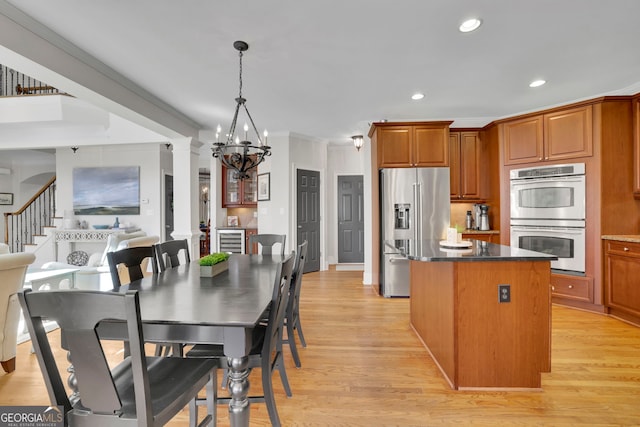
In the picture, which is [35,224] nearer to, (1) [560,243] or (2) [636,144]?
(1) [560,243]

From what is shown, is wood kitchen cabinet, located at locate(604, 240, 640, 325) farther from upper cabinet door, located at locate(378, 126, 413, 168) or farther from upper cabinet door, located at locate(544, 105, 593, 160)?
upper cabinet door, located at locate(378, 126, 413, 168)

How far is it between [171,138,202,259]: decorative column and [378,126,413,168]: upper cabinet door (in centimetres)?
281

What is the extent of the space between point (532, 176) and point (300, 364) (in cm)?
359

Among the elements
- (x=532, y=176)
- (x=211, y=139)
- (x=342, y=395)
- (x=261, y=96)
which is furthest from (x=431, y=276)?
(x=211, y=139)

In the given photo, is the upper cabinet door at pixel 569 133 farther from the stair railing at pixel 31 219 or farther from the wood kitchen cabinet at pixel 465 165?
the stair railing at pixel 31 219

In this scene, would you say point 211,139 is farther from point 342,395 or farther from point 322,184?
point 342,395

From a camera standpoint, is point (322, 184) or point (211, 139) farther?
point (322, 184)

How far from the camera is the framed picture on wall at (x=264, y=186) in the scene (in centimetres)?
560

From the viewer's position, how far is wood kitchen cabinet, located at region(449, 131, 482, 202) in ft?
14.5

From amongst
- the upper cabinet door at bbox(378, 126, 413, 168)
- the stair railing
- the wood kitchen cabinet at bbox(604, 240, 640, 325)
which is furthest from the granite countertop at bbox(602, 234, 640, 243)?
the stair railing

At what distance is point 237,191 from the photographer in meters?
6.53

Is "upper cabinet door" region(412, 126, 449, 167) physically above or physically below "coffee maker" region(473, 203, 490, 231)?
above

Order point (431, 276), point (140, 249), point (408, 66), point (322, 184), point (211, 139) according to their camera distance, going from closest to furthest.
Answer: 1. point (140, 249)
2. point (431, 276)
3. point (408, 66)
4. point (211, 139)
5. point (322, 184)

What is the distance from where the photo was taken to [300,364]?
2.26 metres
